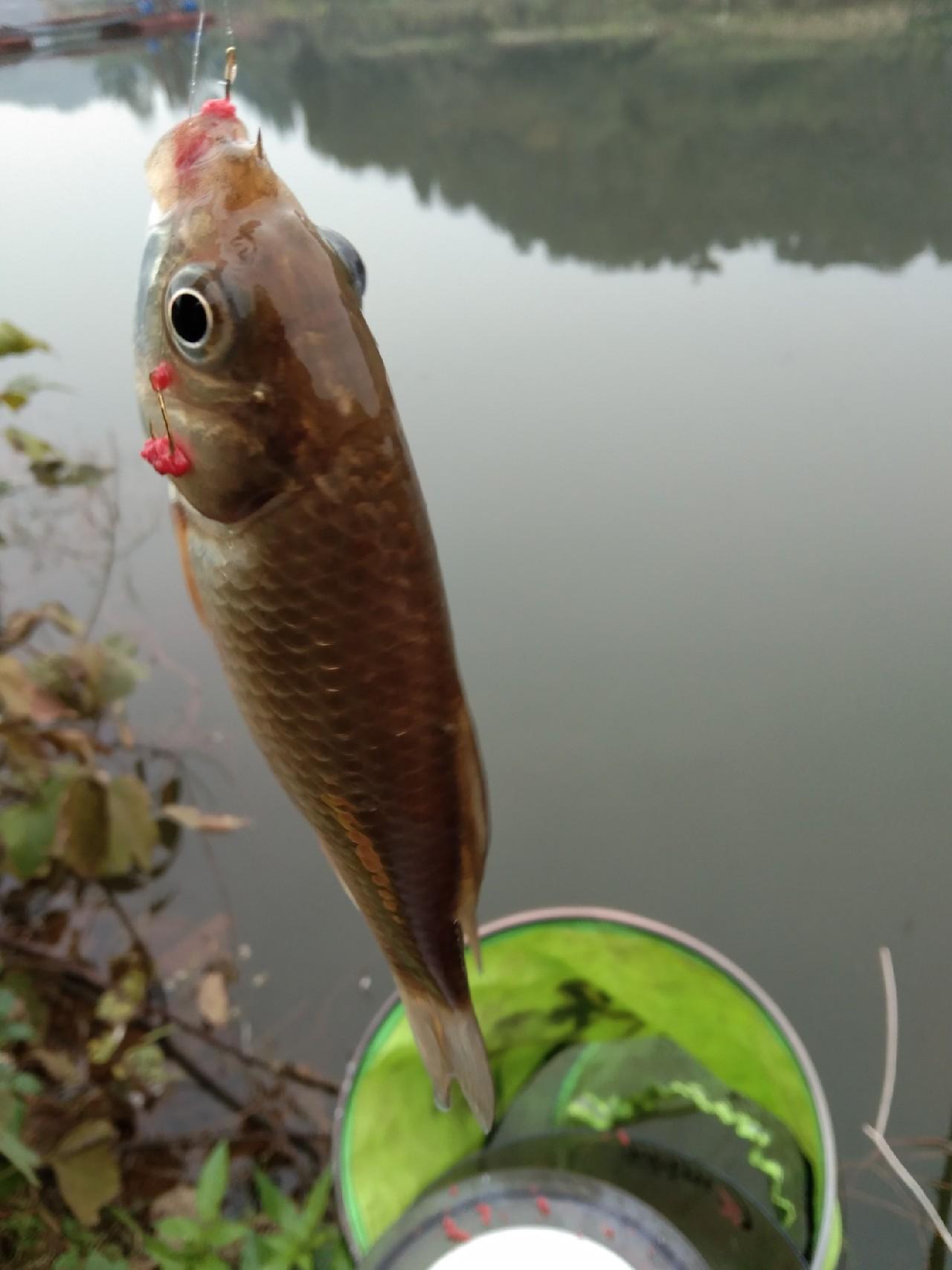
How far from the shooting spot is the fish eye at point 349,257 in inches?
17.0

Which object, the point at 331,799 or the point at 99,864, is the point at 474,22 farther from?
the point at 331,799

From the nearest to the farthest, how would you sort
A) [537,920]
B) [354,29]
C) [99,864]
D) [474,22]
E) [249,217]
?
[249,217] < [537,920] < [99,864] < [354,29] < [474,22]

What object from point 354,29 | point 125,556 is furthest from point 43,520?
point 354,29

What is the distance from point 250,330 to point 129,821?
→ 2.80 ft

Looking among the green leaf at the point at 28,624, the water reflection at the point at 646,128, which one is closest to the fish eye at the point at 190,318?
the green leaf at the point at 28,624

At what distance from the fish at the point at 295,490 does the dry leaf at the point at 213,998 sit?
79cm

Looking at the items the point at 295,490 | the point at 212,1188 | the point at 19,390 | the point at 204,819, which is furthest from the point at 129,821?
the point at 295,490

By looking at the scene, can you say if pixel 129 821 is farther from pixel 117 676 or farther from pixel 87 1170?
pixel 87 1170

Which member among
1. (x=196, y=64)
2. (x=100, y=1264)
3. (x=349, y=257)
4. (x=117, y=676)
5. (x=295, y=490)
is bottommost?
Result: (x=100, y=1264)

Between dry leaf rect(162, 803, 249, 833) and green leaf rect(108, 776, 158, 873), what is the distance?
95 millimetres

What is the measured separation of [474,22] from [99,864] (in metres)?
3.71

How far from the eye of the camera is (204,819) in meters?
1.24

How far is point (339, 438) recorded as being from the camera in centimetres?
42

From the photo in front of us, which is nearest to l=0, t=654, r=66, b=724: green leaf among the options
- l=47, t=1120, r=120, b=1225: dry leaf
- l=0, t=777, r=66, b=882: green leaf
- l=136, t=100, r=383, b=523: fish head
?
l=0, t=777, r=66, b=882: green leaf
